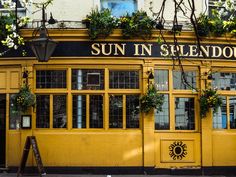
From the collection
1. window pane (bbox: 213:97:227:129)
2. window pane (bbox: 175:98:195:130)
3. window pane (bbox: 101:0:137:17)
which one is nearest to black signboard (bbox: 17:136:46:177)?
window pane (bbox: 175:98:195:130)

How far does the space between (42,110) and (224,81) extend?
5.64m

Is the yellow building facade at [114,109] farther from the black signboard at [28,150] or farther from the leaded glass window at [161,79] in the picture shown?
the black signboard at [28,150]

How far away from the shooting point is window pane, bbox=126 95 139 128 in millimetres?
14781

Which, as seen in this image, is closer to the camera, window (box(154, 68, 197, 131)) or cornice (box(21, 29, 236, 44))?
cornice (box(21, 29, 236, 44))

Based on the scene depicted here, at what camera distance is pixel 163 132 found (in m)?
14.7

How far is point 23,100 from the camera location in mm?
14047

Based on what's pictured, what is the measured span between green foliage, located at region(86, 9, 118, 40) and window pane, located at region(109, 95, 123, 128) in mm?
1926

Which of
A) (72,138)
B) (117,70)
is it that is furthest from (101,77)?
(72,138)

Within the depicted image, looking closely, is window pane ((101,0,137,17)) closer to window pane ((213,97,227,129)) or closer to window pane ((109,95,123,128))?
window pane ((109,95,123,128))

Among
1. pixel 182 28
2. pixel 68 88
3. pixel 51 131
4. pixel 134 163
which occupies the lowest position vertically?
pixel 134 163

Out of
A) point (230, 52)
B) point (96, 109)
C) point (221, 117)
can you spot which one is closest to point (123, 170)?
point (96, 109)

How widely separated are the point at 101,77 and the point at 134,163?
271cm

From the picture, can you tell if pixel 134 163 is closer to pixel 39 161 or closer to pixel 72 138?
pixel 72 138

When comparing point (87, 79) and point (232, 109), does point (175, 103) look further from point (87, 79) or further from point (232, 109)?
point (87, 79)
